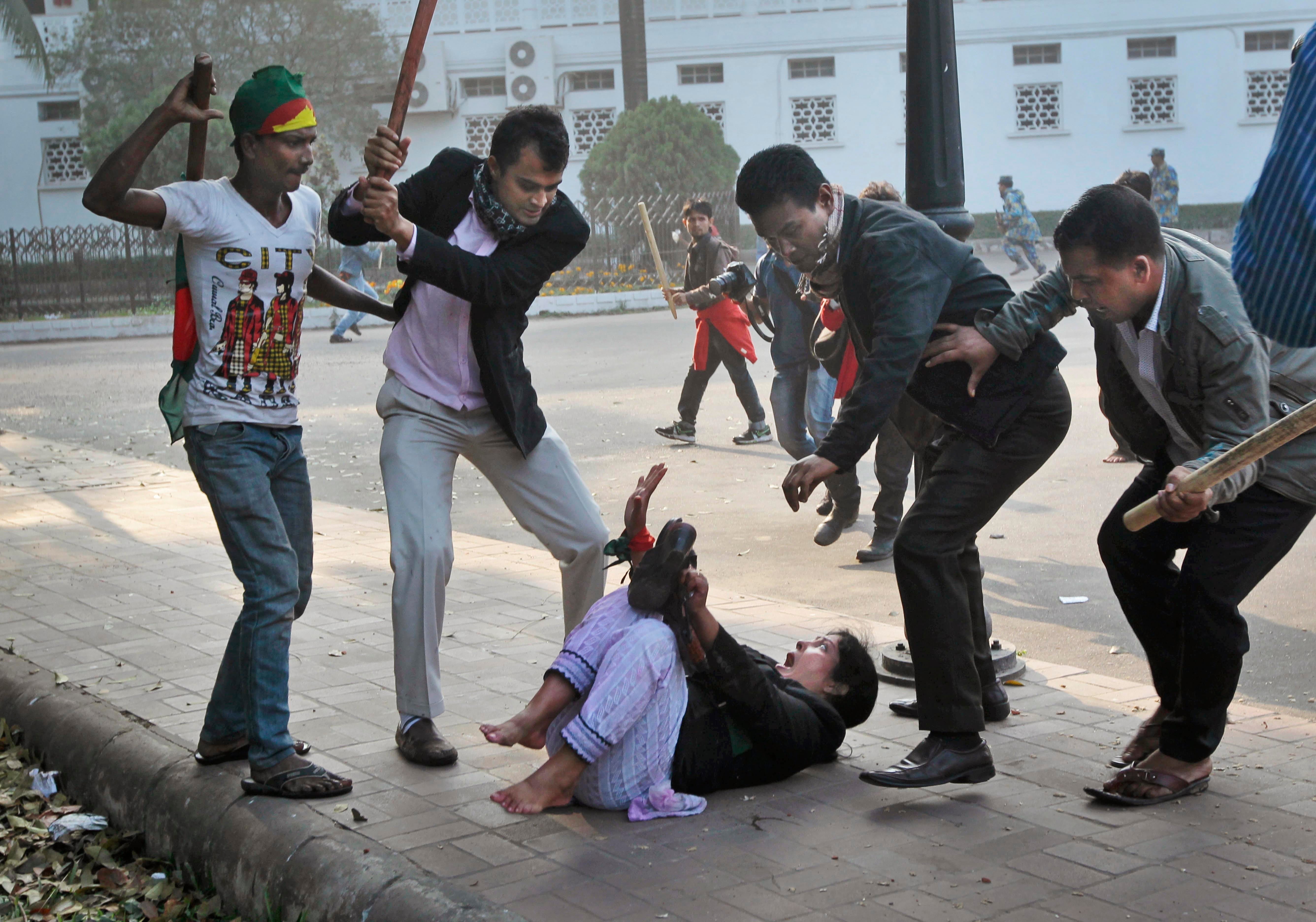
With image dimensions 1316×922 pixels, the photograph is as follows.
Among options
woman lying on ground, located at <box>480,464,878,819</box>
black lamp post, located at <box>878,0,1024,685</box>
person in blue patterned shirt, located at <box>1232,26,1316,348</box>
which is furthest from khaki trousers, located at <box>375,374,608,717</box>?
person in blue patterned shirt, located at <box>1232,26,1316,348</box>

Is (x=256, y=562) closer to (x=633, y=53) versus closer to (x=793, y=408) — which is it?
(x=793, y=408)

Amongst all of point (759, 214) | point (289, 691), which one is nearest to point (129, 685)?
point (289, 691)

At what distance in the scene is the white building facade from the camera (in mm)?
36906

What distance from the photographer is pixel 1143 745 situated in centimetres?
399

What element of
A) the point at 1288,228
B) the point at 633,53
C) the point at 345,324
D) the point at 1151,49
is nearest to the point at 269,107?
the point at 1288,228

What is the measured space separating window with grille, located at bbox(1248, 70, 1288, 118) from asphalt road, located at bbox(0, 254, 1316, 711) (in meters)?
21.6

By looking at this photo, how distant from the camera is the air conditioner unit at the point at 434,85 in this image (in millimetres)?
37281

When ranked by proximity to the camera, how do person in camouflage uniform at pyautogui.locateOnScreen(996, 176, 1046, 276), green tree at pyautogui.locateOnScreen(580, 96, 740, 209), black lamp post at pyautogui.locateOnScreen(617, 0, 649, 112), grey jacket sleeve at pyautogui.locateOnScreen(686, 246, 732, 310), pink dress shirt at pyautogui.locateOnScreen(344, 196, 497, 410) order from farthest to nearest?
black lamp post at pyautogui.locateOnScreen(617, 0, 649, 112) → green tree at pyautogui.locateOnScreen(580, 96, 740, 209) → person in camouflage uniform at pyautogui.locateOnScreen(996, 176, 1046, 276) → grey jacket sleeve at pyautogui.locateOnScreen(686, 246, 732, 310) → pink dress shirt at pyautogui.locateOnScreen(344, 196, 497, 410)

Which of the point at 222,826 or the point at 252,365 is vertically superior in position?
the point at 252,365

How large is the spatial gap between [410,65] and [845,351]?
4.24 m

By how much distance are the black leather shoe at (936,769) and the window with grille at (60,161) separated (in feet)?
126

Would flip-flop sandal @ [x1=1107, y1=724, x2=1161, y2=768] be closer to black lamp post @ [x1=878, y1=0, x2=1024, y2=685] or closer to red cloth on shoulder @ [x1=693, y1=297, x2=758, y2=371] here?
black lamp post @ [x1=878, y1=0, x2=1024, y2=685]

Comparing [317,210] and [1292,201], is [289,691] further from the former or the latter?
[1292,201]

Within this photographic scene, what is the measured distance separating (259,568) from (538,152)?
139 cm
